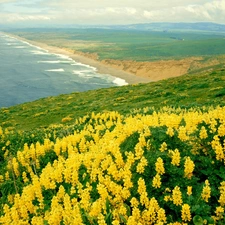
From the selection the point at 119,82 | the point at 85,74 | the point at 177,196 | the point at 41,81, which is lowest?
the point at 41,81

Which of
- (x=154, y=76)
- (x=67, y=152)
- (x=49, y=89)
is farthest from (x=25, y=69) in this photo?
(x=67, y=152)

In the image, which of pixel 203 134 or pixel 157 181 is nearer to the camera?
pixel 157 181

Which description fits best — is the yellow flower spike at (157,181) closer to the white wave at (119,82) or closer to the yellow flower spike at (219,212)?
the yellow flower spike at (219,212)

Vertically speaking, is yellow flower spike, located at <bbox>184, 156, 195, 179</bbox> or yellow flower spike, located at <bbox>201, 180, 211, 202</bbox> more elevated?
yellow flower spike, located at <bbox>184, 156, 195, 179</bbox>

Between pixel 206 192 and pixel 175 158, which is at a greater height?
pixel 175 158

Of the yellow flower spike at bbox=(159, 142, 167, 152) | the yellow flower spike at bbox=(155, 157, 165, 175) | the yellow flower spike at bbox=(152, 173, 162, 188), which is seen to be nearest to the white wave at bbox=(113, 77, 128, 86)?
the yellow flower spike at bbox=(159, 142, 167, 152)

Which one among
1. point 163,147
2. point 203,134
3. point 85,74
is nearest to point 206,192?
point 163,147

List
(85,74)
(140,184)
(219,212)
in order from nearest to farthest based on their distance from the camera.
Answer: (219,212)
(140,184)
(85,74)

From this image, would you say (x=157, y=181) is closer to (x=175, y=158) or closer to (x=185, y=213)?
(x=175, y=158)

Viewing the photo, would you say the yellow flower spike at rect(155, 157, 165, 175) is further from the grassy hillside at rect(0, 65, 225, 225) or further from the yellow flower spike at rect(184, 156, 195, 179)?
the yellow flower spike at rect(184, 156, 195, 179)

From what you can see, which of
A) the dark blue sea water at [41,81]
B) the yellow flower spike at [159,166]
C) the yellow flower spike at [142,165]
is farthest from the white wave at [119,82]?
the yellow flower spike at [159,166]

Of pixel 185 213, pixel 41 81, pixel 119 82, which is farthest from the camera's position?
pixel 41 81
